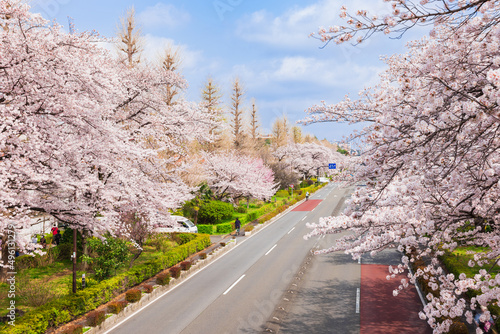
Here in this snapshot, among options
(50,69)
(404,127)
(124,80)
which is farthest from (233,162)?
(404,127)

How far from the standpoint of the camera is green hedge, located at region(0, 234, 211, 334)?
10.2 meters

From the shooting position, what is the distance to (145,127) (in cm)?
1720

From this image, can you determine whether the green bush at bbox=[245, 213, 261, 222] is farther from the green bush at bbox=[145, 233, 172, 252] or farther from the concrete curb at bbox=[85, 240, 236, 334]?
the green bush at bbox=[145, 233, 172, 252]

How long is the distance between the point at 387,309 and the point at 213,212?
2143 cm

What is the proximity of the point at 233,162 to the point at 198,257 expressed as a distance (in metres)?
17.7

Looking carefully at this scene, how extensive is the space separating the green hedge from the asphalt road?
62.6 inches

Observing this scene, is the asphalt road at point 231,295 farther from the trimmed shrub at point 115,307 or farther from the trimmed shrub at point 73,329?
the trimmed shrub at point 73,329

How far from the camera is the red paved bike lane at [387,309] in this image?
11.9 m

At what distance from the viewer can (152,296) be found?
15.3 m

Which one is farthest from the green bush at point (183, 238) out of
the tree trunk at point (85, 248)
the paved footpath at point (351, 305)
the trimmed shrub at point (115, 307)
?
the trimmed shrub at point (115, 307)

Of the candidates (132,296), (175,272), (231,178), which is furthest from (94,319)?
(231,178)

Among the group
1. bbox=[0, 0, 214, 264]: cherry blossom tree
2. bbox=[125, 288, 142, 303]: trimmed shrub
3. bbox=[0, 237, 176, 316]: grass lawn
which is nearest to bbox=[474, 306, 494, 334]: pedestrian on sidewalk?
bbox=[0, 0, 214, 264]: cherry blossom tree

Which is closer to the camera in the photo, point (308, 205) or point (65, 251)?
point (65, 251)

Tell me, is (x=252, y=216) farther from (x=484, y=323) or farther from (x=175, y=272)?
(x=484, y=323)
